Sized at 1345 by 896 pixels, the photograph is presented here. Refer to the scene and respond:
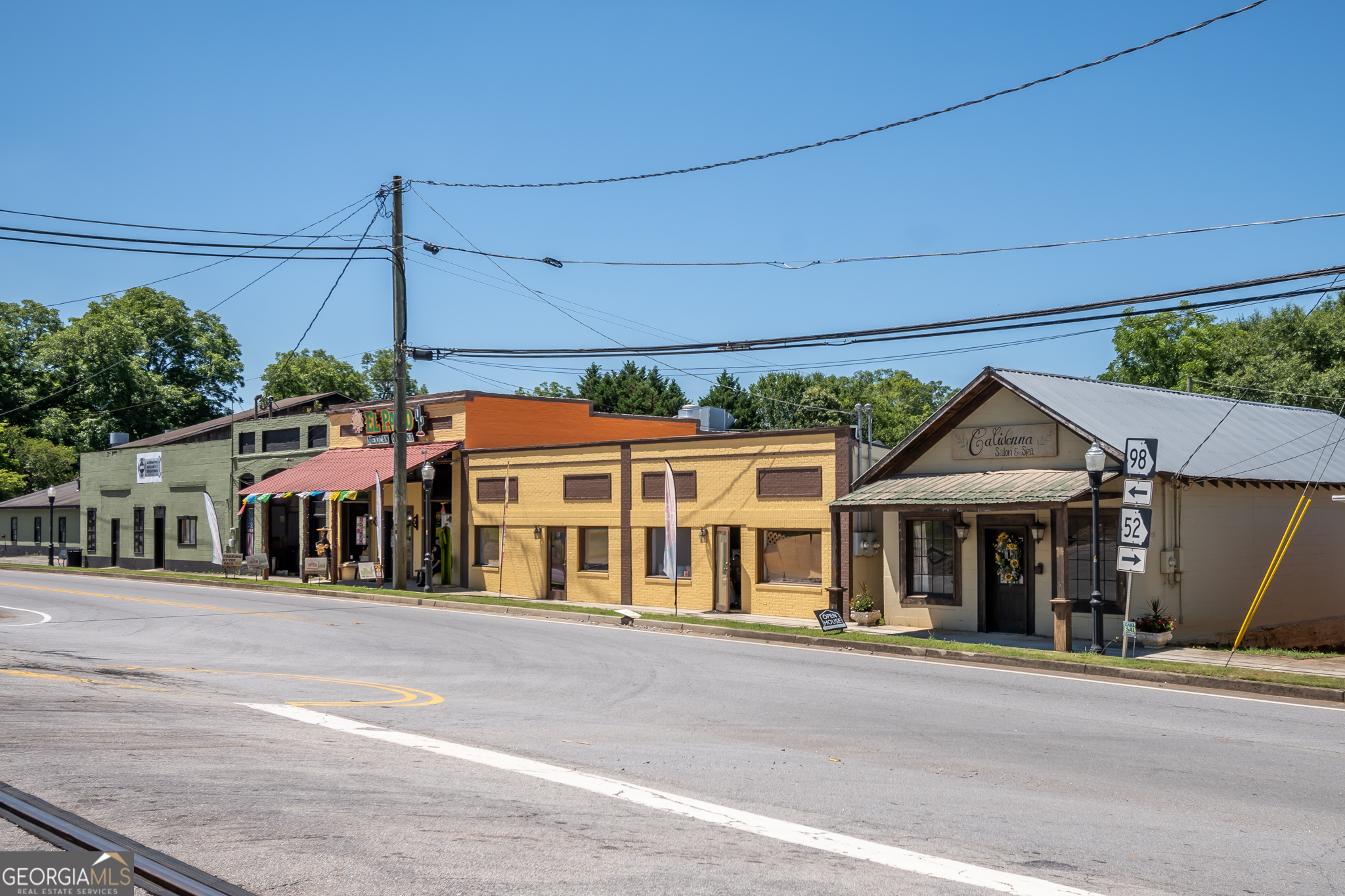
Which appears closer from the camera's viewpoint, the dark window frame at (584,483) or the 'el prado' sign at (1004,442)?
the 'el prado' sign at (1004,442)

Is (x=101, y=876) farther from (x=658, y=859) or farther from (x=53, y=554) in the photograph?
(x=53, y=554)

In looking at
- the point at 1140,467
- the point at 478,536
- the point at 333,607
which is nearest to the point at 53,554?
the point at 478,536

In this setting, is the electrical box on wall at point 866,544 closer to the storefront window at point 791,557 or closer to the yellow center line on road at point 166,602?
the storefront window at point 791,557

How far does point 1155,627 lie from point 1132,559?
335 centimetres

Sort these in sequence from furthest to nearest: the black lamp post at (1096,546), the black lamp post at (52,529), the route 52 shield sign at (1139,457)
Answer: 1. the black lamp post at (52,529)
2. the black lamp post at (1096,546)
3. the route 52 shield sign at (1139,457)

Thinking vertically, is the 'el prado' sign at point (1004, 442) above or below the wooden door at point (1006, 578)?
above

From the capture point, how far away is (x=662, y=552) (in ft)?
96.0

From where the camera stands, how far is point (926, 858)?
21.0ft

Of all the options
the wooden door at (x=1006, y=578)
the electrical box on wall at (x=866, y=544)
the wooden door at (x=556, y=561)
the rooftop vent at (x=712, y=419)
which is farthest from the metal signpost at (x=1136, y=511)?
the rooftop vent at (x=712, y=419)

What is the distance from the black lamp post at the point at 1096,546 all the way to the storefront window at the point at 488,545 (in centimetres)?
1945

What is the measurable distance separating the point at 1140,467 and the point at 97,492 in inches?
1856

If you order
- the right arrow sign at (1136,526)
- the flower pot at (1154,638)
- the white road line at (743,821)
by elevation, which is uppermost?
the right arrow sign at (1136,526)

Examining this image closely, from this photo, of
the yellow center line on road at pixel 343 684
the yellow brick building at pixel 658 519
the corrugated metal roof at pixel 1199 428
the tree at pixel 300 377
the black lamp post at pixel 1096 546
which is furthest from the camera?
the tree at pixel 300 377

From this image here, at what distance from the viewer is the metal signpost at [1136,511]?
56.5 feet
